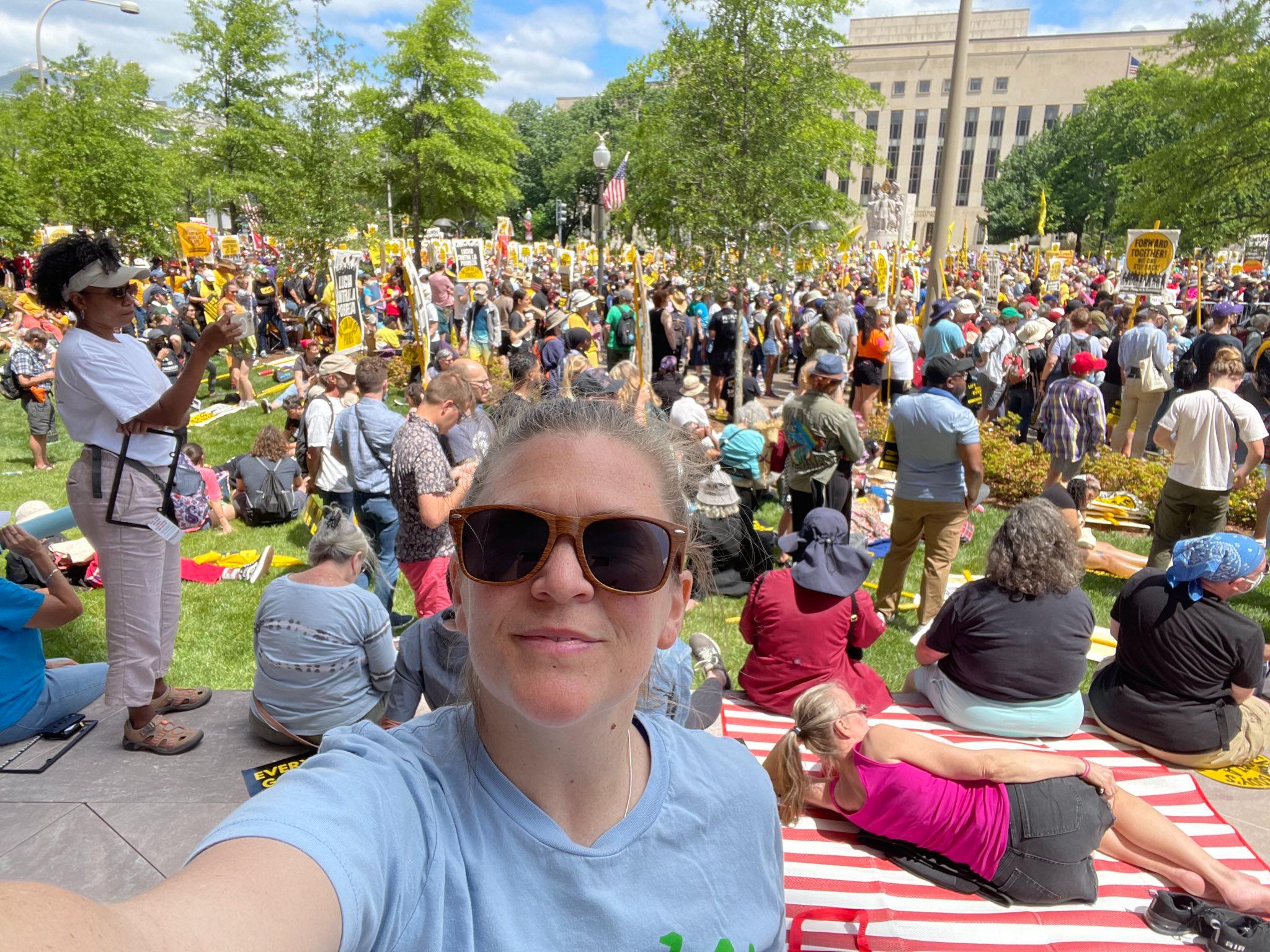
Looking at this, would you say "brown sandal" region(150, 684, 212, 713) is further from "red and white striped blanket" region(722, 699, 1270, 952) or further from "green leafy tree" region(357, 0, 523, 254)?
"green leafy tree" region(357, 0, 523, 254)

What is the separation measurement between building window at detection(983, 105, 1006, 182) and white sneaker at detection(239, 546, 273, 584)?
8540 centimetres

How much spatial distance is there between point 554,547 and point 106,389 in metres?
2.89

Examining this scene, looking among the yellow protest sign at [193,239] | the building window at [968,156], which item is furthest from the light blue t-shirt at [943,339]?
the building window at [968,156]

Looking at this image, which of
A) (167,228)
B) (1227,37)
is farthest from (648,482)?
(167,228)

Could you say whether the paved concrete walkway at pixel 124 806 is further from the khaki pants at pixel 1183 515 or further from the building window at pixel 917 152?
the building window at pixel 917 152

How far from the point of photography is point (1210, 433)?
19.0 ft

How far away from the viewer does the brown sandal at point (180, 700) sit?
13.9 feet

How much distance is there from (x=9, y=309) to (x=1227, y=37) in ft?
86.8

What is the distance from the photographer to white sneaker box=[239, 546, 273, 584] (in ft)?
21.5

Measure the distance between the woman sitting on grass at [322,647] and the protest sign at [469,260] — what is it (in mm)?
14482

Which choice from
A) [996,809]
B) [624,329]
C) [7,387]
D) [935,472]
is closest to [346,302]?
[624,329]

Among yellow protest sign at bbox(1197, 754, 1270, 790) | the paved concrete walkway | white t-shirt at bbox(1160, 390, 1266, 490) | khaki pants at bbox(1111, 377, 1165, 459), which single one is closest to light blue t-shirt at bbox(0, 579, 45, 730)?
the paved concrete walkway

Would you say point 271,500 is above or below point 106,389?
below

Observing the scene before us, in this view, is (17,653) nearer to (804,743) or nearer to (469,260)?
(804,743)
